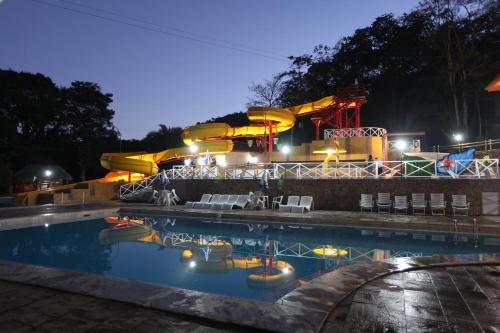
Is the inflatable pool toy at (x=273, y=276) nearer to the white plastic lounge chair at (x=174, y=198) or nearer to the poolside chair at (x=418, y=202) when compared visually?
the poolside chair at (x=418, y=202)

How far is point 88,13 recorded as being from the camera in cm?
1243

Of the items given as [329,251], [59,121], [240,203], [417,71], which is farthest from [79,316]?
[417,71]

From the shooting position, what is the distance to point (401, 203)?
11477 millimetres

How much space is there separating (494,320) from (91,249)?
25.8 ft

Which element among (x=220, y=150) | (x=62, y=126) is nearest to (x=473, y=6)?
(x=220, y=150)

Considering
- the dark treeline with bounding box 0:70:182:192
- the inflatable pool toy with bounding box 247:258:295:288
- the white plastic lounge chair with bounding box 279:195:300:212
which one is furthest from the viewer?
the dark treeline with bounding box 0:70:182:192

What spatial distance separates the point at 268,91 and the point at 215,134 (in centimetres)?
1948

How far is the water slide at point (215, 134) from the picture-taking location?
712 inches

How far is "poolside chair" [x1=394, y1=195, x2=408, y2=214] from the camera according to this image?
11.4 meters

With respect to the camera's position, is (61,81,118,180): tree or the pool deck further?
(61,81,118,180): tree

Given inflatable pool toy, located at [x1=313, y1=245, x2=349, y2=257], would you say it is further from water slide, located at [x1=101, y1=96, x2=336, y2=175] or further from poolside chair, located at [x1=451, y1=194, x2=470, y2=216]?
water slide, located at [x1=101, y1=96, x2=336, y2=175]

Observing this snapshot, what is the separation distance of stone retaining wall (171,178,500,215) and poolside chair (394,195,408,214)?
1.47ft

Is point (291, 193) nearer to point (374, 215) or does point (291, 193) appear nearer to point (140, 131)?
point (374, 215)

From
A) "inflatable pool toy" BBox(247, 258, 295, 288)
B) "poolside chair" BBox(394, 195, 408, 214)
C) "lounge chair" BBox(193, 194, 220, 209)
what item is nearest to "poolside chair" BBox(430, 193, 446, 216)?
"poolside chair" BBox(394, 195, 408, 214)
